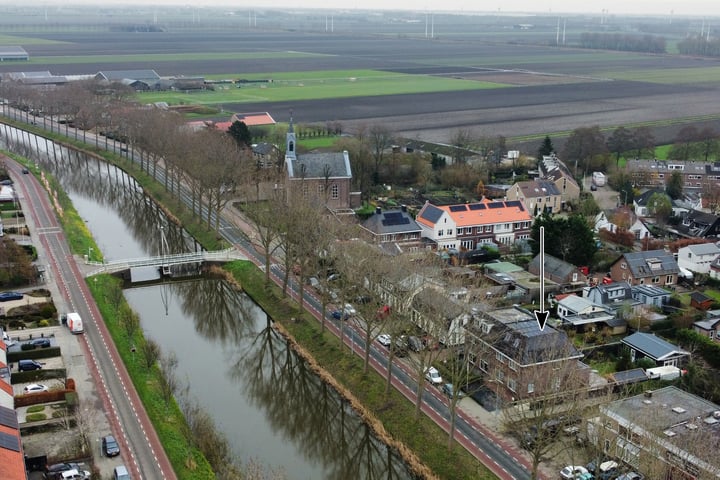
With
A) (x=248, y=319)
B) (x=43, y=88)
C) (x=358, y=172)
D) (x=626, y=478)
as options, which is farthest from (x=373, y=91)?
(x=626, y=478)

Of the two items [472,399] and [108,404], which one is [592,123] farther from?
[108,404]

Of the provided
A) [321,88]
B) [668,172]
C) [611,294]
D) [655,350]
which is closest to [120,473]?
[655,350]

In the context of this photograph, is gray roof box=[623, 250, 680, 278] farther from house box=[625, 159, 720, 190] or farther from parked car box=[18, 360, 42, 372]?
parked car box=[18, 360, 42, 372]

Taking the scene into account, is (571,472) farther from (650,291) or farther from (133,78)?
(133,78)

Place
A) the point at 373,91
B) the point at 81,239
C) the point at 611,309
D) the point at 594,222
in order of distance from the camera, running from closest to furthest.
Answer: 1. the point at 611,309
2. the point at 81,239
3. the point at 594,222
4. the point at 373,91

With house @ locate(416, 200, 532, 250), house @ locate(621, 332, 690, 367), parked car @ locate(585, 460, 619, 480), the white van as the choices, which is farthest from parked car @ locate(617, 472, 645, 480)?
house @ locate(416, 200, 532, 250)

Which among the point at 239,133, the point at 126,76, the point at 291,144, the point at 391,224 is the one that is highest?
the point at 126,76

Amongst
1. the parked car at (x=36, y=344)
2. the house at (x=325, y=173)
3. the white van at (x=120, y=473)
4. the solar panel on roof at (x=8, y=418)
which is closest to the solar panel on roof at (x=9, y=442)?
the solar panel on roof at (x=8, y=418)
